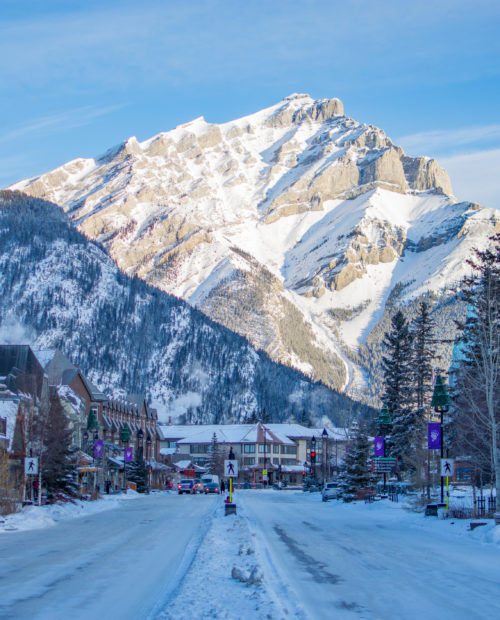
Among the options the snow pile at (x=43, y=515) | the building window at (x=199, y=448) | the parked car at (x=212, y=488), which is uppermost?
the snow pile at (x=43, y=515)

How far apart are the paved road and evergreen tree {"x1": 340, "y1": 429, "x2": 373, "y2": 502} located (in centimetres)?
2741

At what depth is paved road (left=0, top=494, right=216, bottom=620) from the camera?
11252 mm

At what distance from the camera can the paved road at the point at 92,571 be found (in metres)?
11.3

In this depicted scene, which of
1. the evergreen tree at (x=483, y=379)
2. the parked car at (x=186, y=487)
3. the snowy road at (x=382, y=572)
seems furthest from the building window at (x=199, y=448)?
the snowy road at (x=382, y=572)

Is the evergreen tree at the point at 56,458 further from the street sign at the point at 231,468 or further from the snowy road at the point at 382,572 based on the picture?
the snowy road at the point at 382,572

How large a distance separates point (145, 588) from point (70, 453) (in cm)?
3120

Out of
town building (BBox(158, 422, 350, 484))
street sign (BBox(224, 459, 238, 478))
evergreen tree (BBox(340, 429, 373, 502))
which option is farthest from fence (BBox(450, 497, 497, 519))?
town building (BBox(158, 422, 350, 484))

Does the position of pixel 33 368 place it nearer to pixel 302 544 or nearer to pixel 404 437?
pixel 404 437

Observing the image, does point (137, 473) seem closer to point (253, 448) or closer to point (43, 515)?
point (43, 515)

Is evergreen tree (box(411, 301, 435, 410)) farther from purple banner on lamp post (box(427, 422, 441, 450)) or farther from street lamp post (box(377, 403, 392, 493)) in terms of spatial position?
purple banner on lamp post (box(427, 422, 441, 450))

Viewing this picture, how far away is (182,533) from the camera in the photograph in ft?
83.6

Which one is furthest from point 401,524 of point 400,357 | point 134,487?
point 134,487

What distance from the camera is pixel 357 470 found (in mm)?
54000

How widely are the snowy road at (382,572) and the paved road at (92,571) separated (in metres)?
2.09
